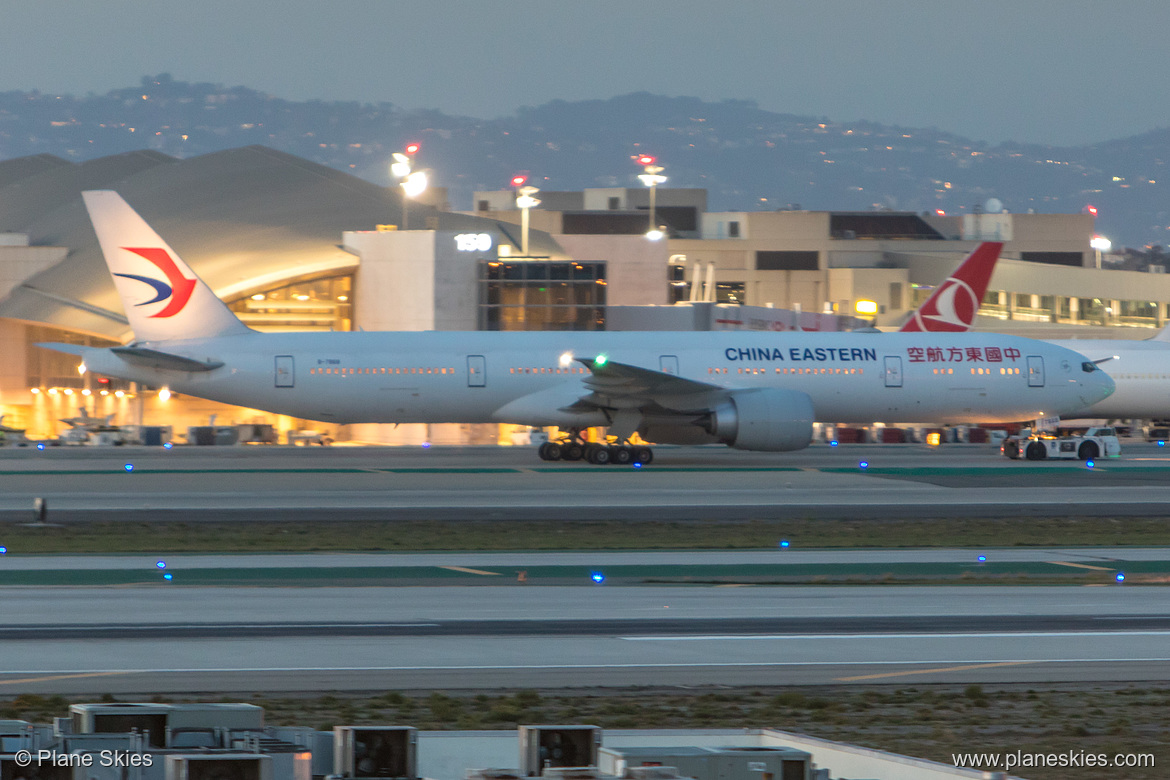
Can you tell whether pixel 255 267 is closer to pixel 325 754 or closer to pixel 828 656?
pixel 828 656

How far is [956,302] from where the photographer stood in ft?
218

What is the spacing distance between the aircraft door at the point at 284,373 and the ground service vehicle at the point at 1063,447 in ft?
72.8

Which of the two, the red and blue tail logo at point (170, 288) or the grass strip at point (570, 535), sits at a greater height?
the red and blue tail logo at point (170, 288)

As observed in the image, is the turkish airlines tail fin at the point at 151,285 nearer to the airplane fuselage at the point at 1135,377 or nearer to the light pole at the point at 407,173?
the light pole at the point at 407,173

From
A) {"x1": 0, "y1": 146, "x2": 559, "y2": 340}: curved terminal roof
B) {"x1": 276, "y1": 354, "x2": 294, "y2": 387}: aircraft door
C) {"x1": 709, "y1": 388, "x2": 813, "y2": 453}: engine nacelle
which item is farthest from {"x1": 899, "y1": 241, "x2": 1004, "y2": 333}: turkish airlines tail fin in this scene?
{"x1": 276, "y1": 354, "x2": 294, "y2": 387}: aircraft door

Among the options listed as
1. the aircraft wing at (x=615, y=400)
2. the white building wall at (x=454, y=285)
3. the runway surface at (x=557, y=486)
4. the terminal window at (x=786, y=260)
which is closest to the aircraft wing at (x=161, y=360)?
the runway surface at (x=557, y=486)

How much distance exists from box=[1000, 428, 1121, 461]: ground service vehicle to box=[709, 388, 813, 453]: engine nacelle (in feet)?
28.0

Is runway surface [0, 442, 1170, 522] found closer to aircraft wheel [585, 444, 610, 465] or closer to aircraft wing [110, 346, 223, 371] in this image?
aircraft wheel [585, 444, 610, 465]

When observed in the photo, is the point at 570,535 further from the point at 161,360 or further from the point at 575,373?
the point at 161,360

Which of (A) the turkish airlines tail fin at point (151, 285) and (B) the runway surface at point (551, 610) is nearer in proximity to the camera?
(B) the runway surface at point (551, 610)

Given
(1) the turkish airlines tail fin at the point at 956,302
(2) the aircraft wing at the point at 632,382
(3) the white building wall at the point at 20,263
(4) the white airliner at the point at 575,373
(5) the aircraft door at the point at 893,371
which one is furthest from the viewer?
(3) the white building wall at the point at 20,263

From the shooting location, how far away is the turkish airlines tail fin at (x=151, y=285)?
3959 centimetres

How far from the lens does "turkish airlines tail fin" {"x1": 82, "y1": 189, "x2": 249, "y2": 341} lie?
1559 inches

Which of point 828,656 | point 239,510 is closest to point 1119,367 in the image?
point 239,510
